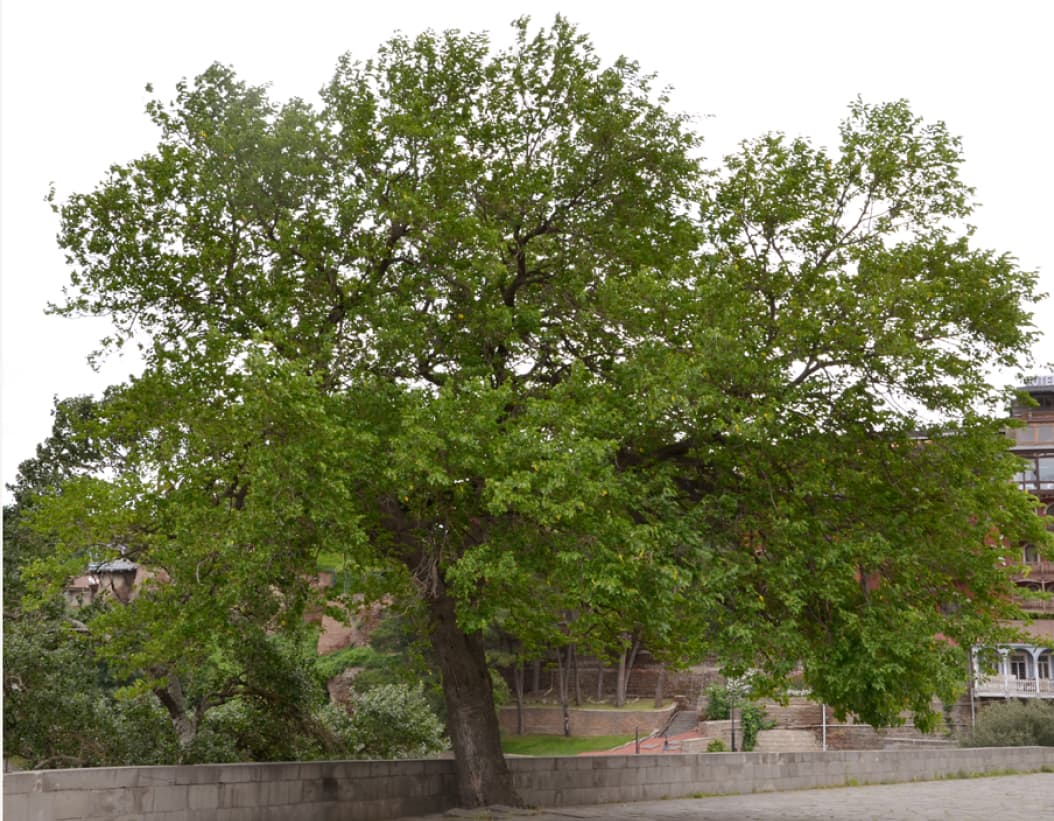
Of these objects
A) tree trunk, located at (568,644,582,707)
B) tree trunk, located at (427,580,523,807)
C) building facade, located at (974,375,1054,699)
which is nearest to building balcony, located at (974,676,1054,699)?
building facade, located at (974,375,1054,699)

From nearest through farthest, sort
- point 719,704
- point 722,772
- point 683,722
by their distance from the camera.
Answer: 1. point 722,772
2. point 719,704
3. point 683,722

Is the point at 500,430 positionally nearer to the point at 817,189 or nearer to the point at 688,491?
the point at 688,491

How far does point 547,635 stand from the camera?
61.8 feet

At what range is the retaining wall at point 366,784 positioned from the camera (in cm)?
1266

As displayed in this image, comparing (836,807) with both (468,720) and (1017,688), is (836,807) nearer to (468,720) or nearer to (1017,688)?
(468,720)

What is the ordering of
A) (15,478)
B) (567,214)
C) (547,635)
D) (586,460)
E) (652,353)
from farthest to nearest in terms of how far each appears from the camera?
1. (15,478)
2. (547,635)
3. (567,214)
4. (652,353)
5. (586,460)

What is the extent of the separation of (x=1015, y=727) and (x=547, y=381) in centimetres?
3250

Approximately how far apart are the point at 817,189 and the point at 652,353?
4.18 m

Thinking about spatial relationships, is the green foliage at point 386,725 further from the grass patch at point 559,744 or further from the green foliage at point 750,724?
the grass patch at point 559,744

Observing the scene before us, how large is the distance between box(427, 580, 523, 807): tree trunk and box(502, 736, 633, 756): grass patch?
4337cm

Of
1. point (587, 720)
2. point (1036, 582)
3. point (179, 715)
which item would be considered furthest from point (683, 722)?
point (179, 715)

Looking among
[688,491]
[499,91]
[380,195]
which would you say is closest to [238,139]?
[380,195]

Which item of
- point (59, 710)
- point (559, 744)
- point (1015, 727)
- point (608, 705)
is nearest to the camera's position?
point (59, 710)

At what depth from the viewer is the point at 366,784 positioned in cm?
1658
